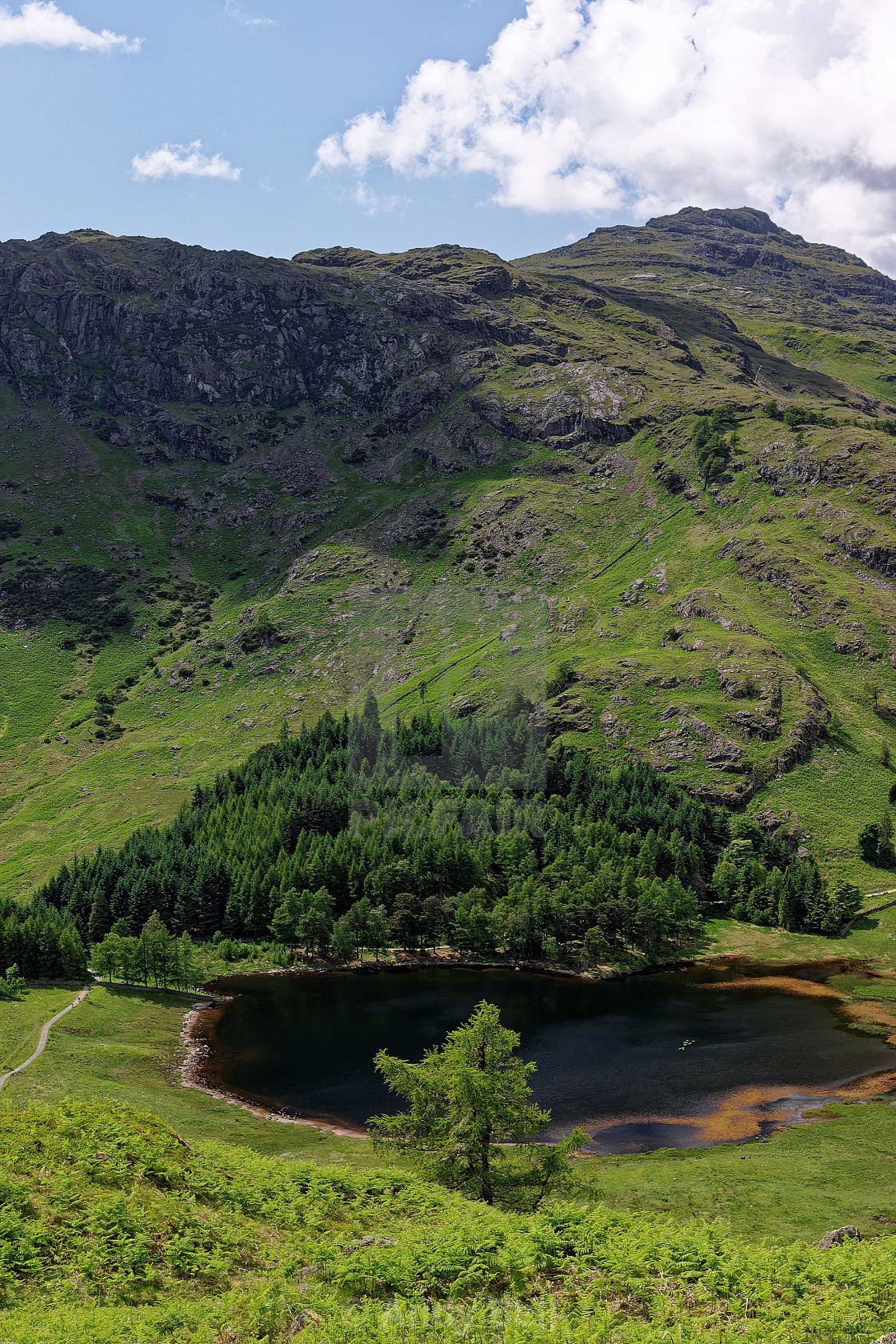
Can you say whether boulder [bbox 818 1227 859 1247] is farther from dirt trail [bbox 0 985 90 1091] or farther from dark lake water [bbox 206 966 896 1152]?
dirt trail [bbox 0 985 90 1091]

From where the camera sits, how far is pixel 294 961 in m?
134

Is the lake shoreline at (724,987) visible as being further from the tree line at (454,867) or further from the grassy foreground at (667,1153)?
the tree line at (454,867)

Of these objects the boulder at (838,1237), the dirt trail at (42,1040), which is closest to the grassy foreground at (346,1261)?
the boulder at (838,1237)

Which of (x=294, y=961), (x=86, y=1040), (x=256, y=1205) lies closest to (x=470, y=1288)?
(x=256, y=1205)

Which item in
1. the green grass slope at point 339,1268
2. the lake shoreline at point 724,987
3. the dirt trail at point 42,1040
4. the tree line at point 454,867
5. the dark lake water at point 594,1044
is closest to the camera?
the green grass slope at point 339,1268

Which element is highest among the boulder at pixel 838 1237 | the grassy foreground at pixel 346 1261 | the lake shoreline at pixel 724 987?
the grassy foreground at pixel 346 1261

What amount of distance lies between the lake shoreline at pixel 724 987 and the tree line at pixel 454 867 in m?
4.99

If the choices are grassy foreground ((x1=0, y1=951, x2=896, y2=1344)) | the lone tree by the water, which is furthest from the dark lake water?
grassy foreground ((x1=0, y1=951, x2=896, y2=1344))

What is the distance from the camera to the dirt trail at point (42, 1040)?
6769cm

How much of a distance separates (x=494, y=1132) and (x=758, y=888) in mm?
129392

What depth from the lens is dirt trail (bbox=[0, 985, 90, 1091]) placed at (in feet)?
222

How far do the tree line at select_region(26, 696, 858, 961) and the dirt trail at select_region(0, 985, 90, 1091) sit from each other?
655 inches

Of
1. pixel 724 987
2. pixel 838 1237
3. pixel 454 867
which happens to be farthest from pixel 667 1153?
pixel 454 867

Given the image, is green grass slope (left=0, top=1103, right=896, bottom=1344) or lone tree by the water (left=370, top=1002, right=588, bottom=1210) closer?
green grass slope (left=0, top=1103, right=896, bottom=1344)
